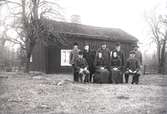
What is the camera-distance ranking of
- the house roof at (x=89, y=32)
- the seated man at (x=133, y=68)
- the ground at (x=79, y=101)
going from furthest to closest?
1. the house roof at (x=89, y=32)
2. the seated man at (x=133, y=68)
3. the ground at (x=79, y=101)

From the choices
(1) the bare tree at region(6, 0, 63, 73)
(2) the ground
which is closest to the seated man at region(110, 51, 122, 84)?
(2) the ground

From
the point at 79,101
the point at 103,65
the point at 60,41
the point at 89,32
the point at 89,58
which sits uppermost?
the point at 89,32

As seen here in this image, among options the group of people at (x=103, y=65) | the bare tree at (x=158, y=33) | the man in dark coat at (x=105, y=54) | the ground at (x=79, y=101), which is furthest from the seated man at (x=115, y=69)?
the bare tree at (x=158, y=33)

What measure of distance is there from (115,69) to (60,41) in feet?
31.5

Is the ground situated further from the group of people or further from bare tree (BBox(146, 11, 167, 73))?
bare tree (BBox(146, 11, 167, 73))

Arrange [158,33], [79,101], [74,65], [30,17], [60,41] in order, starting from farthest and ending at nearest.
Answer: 1. [158,33]
2. [60,41]
3. [30,17]
4. [74,65]
5. [79,101]

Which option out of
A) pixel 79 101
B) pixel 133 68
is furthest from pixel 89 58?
pixel 79 101

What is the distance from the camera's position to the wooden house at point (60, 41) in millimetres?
19761

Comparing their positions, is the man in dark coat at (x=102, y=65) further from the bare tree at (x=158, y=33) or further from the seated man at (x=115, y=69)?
the bare tree at (x=158, y=33)

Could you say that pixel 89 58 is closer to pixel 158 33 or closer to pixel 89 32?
pixel 89 32

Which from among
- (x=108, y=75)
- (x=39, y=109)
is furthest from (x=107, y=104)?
(x=108, y=75)

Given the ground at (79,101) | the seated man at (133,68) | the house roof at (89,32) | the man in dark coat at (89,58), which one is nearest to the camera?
the ground at (79,101)

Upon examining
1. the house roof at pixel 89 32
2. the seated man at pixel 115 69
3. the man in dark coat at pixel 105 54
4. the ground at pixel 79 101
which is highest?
the house roof at pixel 89 32

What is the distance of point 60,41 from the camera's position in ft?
64.8
